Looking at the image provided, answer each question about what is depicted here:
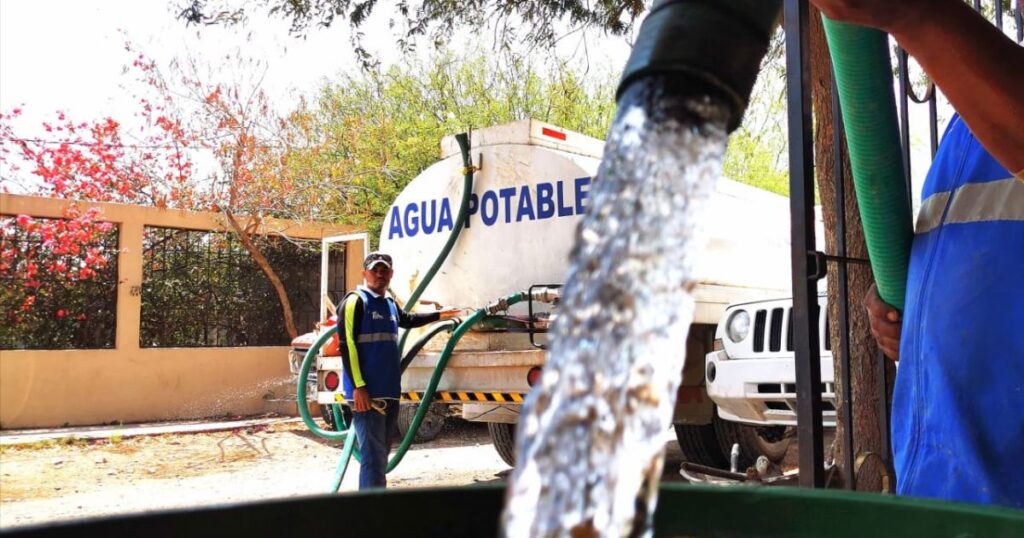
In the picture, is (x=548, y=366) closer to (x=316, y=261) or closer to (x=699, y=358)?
(x=699, y=358)

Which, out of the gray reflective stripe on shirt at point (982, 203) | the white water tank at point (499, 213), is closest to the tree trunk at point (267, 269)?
the white water tank at point (499, 213)

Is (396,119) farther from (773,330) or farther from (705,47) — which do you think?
(705,47)

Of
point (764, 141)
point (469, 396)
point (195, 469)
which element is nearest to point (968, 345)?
point (469, 396)

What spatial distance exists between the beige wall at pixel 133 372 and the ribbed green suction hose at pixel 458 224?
6568 mm

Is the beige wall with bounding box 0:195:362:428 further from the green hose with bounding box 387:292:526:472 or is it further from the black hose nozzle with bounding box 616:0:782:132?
the black hose nozzle with bounding box 616:0:782:132

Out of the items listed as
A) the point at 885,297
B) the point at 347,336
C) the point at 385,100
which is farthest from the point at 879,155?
the point at 385,100

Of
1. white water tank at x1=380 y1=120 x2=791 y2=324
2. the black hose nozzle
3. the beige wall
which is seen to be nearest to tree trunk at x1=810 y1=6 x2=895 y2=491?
white water tank at x1=380 y1=120 x2=791 y2=324

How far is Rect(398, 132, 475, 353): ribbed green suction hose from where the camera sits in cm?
627

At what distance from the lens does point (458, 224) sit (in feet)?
20.8

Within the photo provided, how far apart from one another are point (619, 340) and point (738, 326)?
15.7ft

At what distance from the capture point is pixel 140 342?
1200 cm

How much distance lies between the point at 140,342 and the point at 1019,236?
12.4 metres

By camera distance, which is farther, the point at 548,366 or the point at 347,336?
the point at 347,336

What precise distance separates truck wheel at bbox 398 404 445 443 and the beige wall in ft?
13.6
